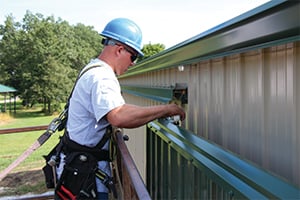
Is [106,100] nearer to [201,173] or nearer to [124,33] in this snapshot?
[124,33]

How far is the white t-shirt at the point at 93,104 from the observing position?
7.18 feet

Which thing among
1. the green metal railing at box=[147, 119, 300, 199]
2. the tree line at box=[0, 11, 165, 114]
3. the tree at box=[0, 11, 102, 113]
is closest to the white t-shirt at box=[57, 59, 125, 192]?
the green metal railing at box=[147, 119, 300, 199]

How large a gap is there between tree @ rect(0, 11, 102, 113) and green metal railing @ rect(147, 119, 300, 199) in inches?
1532

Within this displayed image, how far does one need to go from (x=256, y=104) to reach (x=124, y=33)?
129 cm

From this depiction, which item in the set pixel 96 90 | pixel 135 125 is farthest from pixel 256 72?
pixel 96 90

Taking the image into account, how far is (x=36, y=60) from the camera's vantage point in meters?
41.2

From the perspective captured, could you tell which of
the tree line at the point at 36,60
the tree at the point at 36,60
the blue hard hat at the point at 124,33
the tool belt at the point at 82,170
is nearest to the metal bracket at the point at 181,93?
the blue hard hat at the point at 124,33

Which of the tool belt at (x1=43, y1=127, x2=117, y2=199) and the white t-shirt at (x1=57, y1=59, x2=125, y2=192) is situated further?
the tool belt at (x1=43, y1=127, x2=117, y2=199)

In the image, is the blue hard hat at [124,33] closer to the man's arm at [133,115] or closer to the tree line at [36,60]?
the man's arm at [133,115]

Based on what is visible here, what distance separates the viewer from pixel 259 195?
→ 1.33 metres

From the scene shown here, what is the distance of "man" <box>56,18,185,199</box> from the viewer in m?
2.13

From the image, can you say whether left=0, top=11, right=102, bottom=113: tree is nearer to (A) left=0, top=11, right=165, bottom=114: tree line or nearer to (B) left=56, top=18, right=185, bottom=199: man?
(A) left=0, top=11, right=165, bottom=114: tree line

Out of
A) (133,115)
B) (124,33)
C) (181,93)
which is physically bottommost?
(133,115)

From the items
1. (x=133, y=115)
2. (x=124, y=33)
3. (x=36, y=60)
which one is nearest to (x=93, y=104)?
(x=133, y=115)
